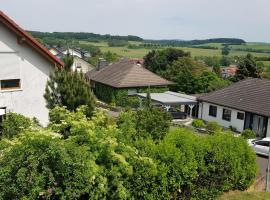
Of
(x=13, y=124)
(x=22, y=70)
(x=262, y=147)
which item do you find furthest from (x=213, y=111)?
(x=13, y=124)

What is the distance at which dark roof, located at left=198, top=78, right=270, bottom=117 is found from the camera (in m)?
33.3

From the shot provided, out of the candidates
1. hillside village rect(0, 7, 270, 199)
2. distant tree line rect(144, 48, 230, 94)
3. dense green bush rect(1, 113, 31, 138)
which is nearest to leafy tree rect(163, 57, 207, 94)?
distant tree line rect(144, 48, 230, 94)

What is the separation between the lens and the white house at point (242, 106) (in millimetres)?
32844

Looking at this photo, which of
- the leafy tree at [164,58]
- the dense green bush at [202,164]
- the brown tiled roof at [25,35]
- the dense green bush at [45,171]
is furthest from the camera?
the leafy tree at [164,58]

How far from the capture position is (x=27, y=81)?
20188 mm

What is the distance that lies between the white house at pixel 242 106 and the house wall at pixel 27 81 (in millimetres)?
21219

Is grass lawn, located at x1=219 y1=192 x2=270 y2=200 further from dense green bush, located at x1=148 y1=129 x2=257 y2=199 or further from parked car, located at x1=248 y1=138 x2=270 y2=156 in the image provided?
parked car, located at x1=248 y1=138 x2=270 y2=156

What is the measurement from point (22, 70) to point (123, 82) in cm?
2858

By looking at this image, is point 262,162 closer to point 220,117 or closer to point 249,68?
point 220,117

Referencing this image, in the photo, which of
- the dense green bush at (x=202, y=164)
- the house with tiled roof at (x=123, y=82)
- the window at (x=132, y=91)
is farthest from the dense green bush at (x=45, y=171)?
the window at (x=132, y=91)

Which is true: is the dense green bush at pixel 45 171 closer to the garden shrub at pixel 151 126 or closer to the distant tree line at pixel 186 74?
the garden shrub at pixel 151 126

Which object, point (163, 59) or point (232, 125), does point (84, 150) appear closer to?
point (232, 125)

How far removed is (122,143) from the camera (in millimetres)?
9875

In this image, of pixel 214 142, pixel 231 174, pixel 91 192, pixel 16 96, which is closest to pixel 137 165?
pixel 91 192
